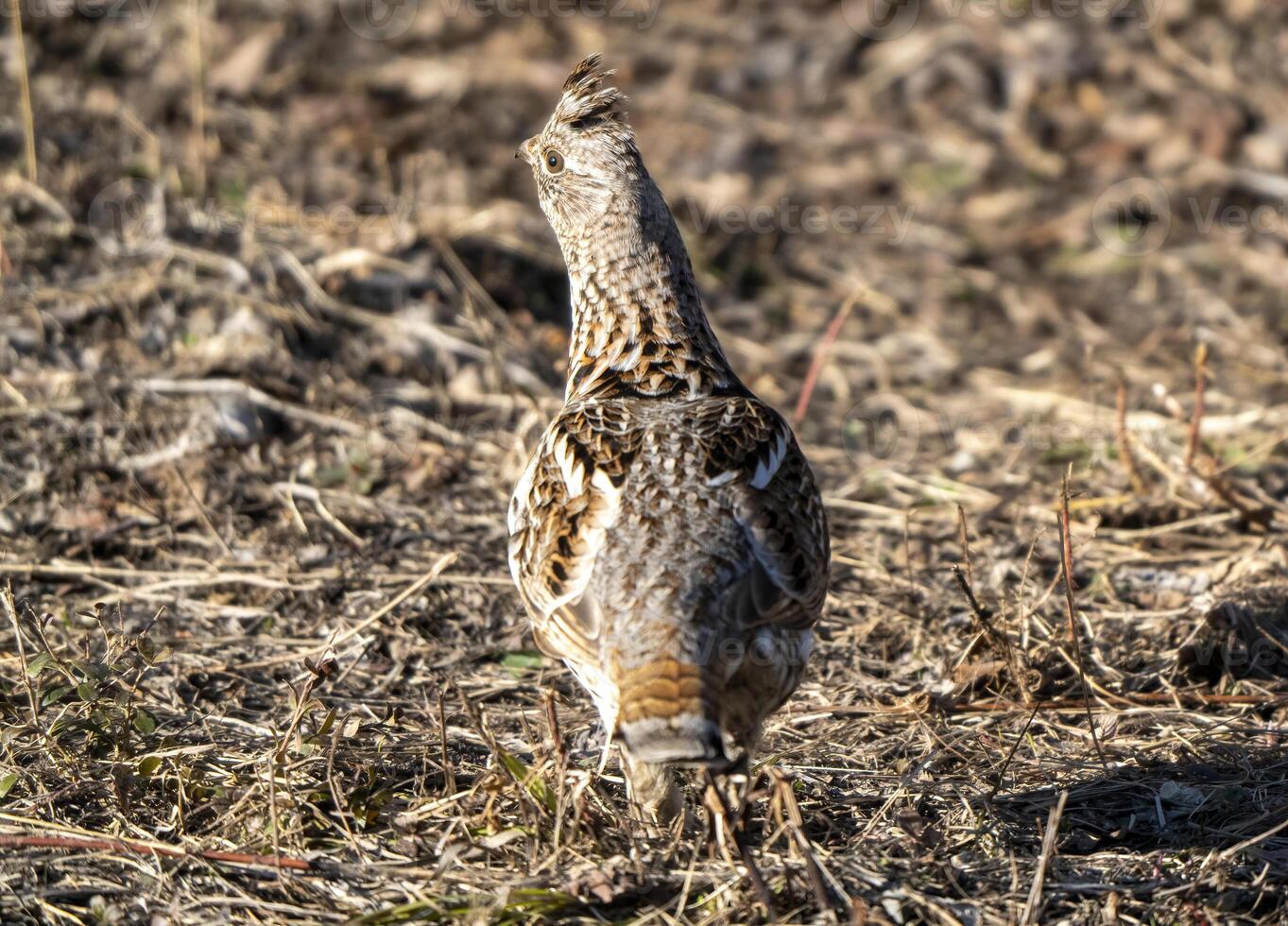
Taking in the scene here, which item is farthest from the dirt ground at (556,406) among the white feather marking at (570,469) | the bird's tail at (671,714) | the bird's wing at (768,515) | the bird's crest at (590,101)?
the bird's crest at (590,101)

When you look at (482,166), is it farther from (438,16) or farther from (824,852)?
(824,852)

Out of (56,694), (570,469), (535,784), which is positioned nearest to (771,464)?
(570,469)

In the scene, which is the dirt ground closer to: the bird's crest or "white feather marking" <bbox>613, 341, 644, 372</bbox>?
"white feather marking" <bbox>613, 341, 644, 372</bbox>

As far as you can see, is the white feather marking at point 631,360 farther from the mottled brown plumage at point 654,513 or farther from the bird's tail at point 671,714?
the bird's tail at point 671,714

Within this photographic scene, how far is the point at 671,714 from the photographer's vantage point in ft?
12.1

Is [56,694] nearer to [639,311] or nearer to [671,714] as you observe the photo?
[671,714]

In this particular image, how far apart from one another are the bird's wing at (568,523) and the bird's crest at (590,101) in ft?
4.07

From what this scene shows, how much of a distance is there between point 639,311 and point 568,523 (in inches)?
43.9

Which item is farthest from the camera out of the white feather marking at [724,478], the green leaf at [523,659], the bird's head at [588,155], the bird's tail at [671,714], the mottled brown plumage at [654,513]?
the green leaf at [523,659]

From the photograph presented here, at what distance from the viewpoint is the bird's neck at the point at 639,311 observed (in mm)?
5082

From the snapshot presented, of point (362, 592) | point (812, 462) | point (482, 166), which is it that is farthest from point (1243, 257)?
point (362, 592)

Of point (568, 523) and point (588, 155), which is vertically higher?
point (588, 155)

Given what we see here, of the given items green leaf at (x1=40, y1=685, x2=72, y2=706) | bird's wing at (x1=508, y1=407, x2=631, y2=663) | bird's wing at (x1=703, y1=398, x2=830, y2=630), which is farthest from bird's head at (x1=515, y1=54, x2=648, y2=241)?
green leaf at (x1=40, y1=685, x2=72, y2=706)

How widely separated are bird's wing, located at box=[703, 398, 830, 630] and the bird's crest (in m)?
1.33
